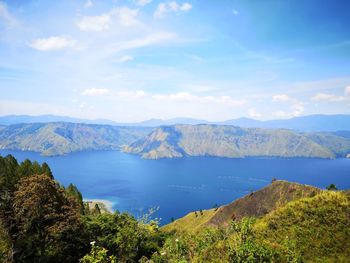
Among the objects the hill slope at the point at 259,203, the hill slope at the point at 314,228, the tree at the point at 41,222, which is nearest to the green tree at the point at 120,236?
the tree at the point at 41,222

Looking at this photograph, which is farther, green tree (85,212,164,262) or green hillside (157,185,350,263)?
green tree (85,212,164,262)

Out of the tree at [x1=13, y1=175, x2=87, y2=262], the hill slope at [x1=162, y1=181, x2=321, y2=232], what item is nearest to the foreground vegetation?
the tree at [x1=13, y1=175, x2=87, y2=262]

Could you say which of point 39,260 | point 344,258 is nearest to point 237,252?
point 344,258

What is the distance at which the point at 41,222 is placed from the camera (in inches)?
1487

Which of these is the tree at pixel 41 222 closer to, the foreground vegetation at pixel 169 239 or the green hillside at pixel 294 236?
the foreground vegetation at pixel 169 239

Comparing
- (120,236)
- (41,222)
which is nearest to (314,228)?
(120,236)

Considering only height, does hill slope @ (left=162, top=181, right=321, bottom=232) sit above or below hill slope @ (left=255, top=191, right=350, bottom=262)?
below

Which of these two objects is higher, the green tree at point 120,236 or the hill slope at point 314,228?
the hill slope at point 314,228

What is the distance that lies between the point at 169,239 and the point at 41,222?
55.5ft

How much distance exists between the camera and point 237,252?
63.4 ft

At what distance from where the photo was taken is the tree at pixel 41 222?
121 ft

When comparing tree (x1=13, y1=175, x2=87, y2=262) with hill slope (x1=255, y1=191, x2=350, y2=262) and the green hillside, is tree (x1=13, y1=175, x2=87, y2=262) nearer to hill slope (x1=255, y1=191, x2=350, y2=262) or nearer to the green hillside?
the green hillside

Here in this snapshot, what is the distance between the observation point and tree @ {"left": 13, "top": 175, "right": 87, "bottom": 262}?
121 ft

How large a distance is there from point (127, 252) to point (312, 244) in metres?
29.3
